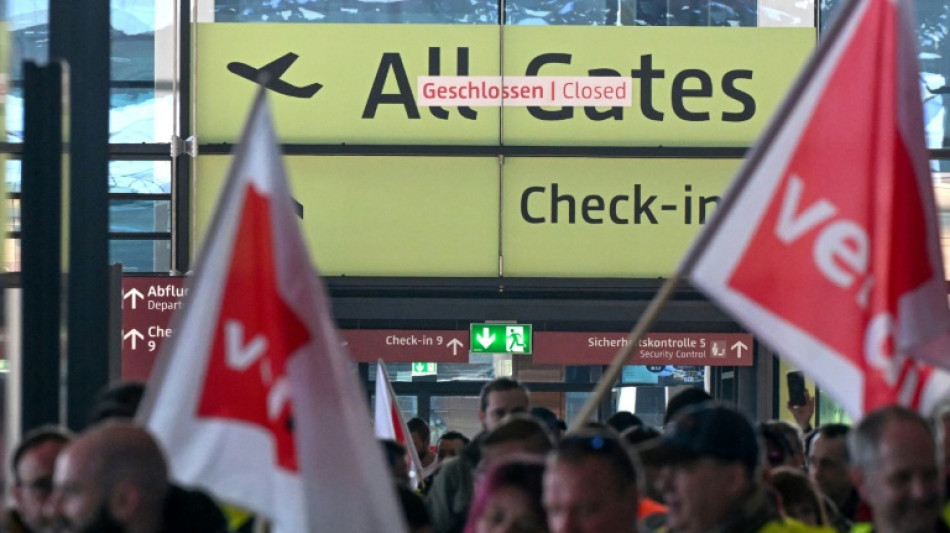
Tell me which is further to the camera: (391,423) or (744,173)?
(391,423)

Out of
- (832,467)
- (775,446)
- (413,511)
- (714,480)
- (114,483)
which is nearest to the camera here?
(114,483)

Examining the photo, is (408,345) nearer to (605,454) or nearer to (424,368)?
(424,368)

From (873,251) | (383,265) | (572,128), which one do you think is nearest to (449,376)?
(383,265)

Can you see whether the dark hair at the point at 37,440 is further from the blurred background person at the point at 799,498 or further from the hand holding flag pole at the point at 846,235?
the blurred background person at the point at 799,498

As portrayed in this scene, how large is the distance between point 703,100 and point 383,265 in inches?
146

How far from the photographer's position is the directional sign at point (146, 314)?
58.1 ft

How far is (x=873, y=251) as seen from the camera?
576cm

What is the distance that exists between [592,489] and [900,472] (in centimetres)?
88

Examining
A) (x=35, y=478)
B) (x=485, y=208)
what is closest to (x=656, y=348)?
(x=485, y=208)

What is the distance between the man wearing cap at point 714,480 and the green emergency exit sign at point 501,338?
47.6 ft

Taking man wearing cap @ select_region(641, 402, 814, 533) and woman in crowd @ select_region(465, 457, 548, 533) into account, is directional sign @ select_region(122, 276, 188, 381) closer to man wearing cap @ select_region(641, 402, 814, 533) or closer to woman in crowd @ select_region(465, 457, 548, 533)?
woman in crowd @ select_region(465, 457, 548, 533)

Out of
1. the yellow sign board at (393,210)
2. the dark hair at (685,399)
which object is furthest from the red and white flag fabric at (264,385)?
the yellow sign board at (393,210)

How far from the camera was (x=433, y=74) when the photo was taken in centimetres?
1917

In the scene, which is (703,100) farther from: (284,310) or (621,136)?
(284,310)
